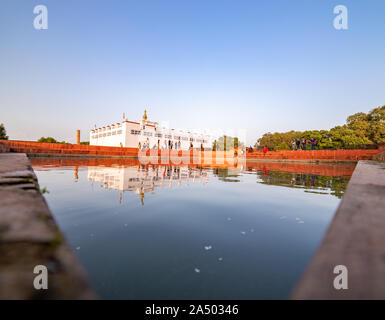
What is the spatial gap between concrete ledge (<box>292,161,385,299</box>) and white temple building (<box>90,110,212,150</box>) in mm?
32225

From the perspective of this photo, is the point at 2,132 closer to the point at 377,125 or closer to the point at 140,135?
the point at 140,135

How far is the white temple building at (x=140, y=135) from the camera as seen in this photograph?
1494 inches

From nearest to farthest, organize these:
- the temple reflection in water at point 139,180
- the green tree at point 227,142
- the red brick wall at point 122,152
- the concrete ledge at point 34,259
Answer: the concrete ledge at point 34,259 → the temple reflection in water at point 139,180 → the red brick wall at point 122,152 → the green tree at point 227,142

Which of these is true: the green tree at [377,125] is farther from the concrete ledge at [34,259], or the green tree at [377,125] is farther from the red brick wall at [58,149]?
the concrete ledge at [34,259]

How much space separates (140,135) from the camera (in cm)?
3997

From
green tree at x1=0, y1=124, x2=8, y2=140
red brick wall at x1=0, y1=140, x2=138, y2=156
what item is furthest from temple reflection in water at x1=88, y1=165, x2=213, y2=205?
green tree at x1=0, y1=124, x2=8, y2=140

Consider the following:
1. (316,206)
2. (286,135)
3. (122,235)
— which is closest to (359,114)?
(286,135)

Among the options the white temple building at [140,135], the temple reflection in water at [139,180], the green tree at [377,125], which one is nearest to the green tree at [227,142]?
the white temple building at [140,135]

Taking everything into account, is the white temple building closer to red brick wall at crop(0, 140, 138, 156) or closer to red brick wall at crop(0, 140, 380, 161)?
red brick wall at crop(0, 140, 138, 156)

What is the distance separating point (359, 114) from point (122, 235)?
186ft

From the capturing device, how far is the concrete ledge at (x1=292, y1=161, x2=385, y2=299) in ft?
2.24

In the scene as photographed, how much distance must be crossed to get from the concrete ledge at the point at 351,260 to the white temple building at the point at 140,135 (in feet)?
106
